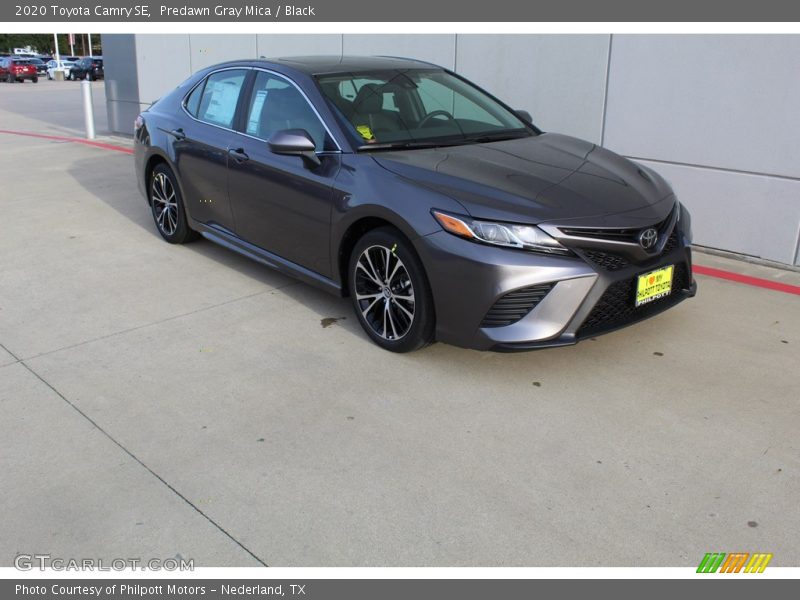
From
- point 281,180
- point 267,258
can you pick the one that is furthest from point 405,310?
point 267,258

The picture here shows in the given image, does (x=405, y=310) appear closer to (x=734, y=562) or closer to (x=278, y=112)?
(x=278, y=112)

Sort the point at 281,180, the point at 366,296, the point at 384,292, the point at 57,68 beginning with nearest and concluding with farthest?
the point at 384,292, the point at 366,296, the point at 281,180, the point at 57,68

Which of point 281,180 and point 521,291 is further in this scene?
point 281,180

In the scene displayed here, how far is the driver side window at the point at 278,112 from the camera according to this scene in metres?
4.94

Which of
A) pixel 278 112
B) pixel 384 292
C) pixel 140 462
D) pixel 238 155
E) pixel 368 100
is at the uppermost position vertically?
pixel 368 100

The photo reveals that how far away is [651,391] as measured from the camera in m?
4.15

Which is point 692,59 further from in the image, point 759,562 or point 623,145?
point 759,562

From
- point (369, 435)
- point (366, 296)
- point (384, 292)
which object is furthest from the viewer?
point (366, 296)

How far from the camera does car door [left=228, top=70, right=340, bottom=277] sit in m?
4.84

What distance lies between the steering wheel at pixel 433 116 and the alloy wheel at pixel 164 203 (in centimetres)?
244

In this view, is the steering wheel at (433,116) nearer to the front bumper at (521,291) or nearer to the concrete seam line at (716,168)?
the front bumper at (521,291)

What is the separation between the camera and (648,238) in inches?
165

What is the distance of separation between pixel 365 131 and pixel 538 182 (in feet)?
3.85
